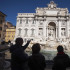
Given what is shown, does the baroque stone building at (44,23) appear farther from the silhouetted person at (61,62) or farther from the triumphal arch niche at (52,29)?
the silhouetted person at (61,62)

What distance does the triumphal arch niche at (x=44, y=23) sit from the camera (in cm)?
3991

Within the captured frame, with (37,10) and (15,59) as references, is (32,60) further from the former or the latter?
(37,10)

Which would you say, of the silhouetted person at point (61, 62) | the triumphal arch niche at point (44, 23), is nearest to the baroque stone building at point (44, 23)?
the triumphal arch niche at point (44, 23)

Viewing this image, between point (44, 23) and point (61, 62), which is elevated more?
point (44, 23)

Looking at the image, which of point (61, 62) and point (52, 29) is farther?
point (52, 29)

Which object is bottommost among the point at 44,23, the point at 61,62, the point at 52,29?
the point at 61,62

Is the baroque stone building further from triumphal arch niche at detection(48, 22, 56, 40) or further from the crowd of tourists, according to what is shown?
the crowd of tourists

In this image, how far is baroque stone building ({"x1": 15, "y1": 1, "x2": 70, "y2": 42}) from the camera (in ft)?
131

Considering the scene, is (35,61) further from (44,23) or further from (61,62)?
(44,23)

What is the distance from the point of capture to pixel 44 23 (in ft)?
132

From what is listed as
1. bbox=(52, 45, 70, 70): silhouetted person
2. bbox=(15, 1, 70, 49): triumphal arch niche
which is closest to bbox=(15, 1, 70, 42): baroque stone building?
bbox=(15, 1, 70, 49): triumphal arch niche

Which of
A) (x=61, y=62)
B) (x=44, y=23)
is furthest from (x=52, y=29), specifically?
(x=61, y=62)

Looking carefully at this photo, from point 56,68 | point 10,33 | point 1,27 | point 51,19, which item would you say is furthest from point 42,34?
point 56,68

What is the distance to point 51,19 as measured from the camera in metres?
40.5
